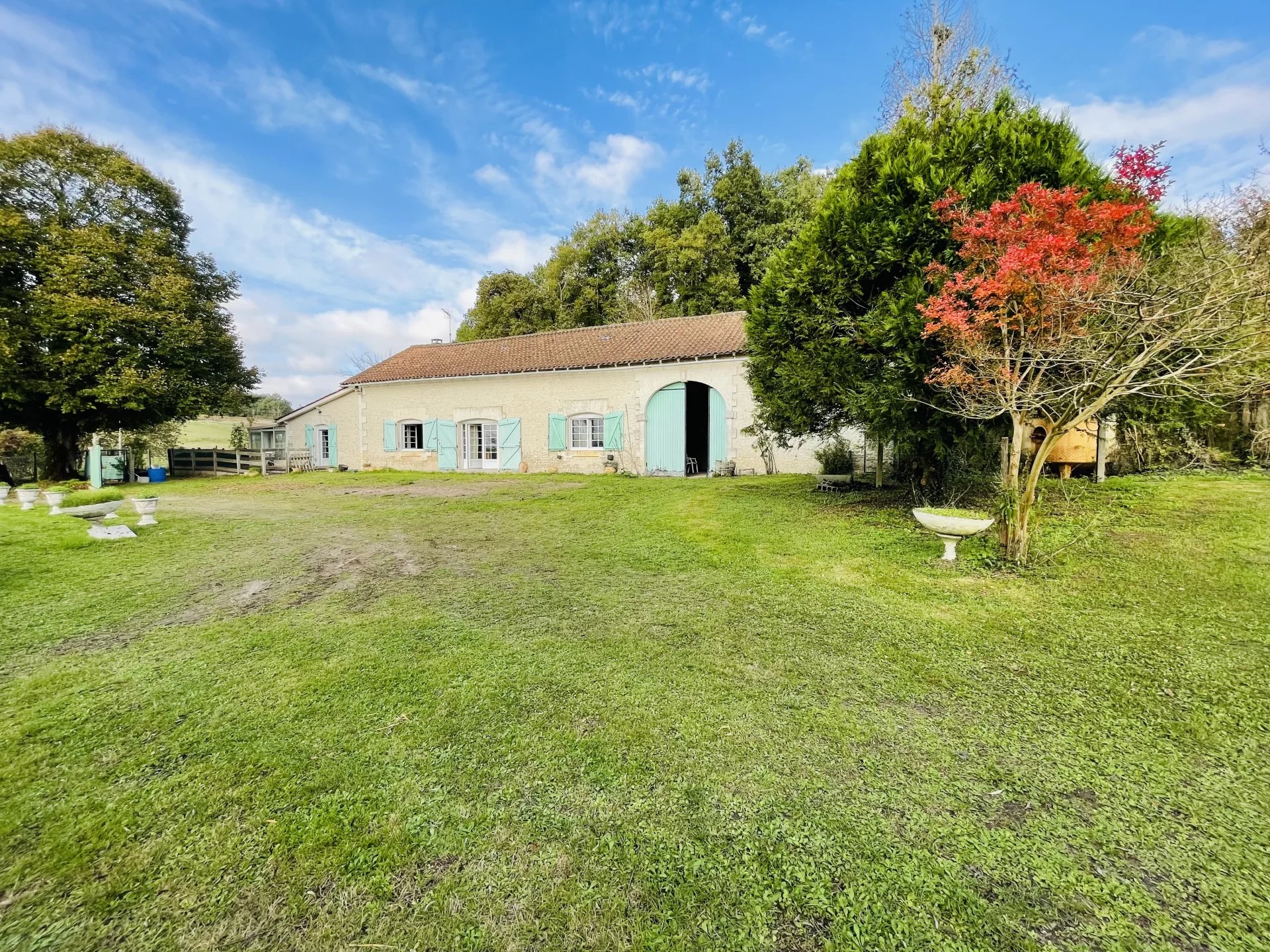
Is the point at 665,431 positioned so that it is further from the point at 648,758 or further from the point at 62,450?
the point at 62,450

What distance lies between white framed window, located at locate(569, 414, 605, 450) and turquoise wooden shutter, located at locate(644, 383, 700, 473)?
1672 millimetres

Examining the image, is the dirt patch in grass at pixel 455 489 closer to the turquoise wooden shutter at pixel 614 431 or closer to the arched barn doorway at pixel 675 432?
the turquoise wooden shutter at pixel 614 431

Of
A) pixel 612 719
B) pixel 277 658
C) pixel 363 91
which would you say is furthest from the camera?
pixel 363 91

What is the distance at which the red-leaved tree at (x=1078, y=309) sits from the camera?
4.23 m

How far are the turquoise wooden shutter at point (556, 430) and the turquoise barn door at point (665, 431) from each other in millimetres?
3038

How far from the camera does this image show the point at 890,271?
6.87 m

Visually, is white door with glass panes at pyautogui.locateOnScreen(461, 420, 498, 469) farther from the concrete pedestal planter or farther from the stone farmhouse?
the concrete pedestal planter

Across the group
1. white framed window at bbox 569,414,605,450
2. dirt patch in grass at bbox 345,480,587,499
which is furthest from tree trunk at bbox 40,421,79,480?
white framed window at bbox 569,414,605,450

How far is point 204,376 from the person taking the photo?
1691cm

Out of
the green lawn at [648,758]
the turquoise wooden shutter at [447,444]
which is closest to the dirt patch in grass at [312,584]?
the green lawn at [648,758]

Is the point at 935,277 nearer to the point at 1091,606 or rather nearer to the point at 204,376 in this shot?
the point at 1091,606

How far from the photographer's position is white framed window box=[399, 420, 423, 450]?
1938 cm

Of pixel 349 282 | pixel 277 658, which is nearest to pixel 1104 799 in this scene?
pixel 277 658

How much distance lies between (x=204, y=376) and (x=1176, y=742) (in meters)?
23.3
